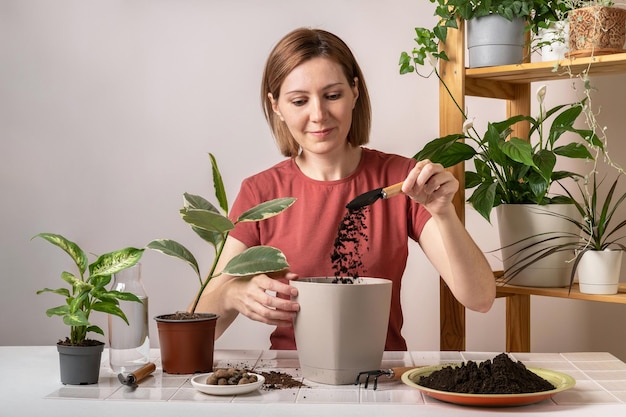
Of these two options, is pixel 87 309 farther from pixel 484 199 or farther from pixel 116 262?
pixel 484 199

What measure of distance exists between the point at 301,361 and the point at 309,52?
975 mm

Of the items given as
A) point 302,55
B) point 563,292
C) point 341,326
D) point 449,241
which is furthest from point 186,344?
point 563,292

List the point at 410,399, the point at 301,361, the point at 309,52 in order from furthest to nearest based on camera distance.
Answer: the point at 309,52, the point at 301,361, the point at 410,399

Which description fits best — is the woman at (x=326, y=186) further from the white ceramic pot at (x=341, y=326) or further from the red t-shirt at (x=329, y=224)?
the white ceramic pot at (x=341, y=326)

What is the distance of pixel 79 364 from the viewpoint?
1.42 m

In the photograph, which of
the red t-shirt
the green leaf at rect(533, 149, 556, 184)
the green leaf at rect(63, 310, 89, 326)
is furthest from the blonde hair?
the green leaf at rect(63, 310, 89, 326)

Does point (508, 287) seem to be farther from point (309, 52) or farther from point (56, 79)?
point (56, 79)

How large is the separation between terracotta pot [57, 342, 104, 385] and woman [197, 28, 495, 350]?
494 millimetres

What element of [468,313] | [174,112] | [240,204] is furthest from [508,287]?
[174,112]

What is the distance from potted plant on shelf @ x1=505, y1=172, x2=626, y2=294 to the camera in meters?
2.21

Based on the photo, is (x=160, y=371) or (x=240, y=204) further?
(x=240, y=204)

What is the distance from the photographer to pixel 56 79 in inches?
115

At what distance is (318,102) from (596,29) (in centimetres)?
80

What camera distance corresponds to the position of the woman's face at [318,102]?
209cm
